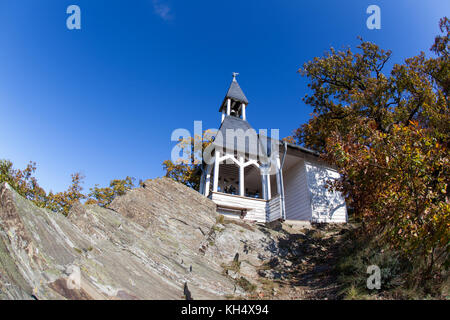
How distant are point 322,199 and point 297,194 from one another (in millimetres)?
1621

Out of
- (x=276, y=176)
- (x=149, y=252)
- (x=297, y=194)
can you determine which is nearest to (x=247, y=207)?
(x=276, y=176)

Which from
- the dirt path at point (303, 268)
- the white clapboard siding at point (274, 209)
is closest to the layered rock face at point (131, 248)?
the dirt path at point (303, 268)

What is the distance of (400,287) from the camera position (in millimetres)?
5219

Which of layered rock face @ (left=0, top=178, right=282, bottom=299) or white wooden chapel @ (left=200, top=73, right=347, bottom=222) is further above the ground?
white wooden chapel @ (left=200, top=73, right=347, bottom=222)

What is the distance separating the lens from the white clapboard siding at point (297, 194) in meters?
15.4

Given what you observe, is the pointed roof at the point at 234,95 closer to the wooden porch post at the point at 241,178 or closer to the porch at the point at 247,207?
the wooden porch post at the point at 241,178

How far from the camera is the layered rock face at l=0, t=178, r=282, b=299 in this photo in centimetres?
367

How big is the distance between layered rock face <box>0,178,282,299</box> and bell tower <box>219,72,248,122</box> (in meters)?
11.6

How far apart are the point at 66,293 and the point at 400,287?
20.5 feet

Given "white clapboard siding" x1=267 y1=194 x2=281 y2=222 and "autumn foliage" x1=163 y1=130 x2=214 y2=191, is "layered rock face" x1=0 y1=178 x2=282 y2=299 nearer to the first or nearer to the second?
"white clapboard siding" x1=267 y1=194 x2=281 y2=222

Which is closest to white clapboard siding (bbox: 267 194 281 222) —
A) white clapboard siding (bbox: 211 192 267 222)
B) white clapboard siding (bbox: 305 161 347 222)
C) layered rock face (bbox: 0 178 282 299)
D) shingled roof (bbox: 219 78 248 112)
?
white clapboard siding (bbox: 211 192 267 222)

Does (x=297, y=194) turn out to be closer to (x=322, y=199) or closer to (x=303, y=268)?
(x=322, y=199)
